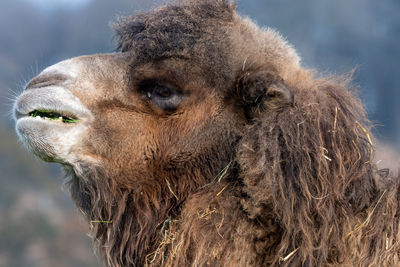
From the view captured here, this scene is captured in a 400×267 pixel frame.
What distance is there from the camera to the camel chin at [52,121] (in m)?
3.05

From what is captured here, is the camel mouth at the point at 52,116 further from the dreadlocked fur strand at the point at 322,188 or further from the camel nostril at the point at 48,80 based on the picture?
the dreadlocked fur strand at the point at 322,188

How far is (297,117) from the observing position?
3.00 metres

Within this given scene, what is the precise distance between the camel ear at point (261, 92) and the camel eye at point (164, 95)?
16.4 inches

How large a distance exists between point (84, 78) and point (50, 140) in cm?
49

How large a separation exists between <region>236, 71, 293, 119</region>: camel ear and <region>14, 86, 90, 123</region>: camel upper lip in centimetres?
103

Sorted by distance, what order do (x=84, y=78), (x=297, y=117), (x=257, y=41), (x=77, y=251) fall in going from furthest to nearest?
1. (x=77, y=251)
2. (x=257, y=41)
3. (x=84, y=78)
4. (x=297, y=117)

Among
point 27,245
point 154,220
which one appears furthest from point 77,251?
point 154,220

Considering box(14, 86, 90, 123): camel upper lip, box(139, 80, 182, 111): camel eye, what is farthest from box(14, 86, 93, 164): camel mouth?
box(139, 80, 182, 111): camel eye

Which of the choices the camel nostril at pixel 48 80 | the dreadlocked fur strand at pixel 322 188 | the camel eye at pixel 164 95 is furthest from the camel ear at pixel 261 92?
the camel nostril at pixel 48 80

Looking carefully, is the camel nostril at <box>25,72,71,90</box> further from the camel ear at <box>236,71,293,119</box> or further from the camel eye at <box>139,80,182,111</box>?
the camel ear at <box>236,71,293,119</box>

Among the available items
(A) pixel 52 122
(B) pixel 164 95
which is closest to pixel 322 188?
(B) pixel 164 95

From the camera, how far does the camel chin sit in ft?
10.0

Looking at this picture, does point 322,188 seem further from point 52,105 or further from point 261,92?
point 52,105

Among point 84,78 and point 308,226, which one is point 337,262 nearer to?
point 308,226
